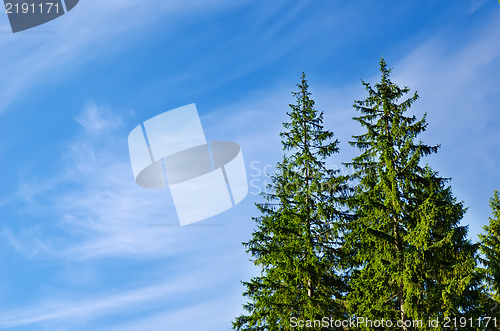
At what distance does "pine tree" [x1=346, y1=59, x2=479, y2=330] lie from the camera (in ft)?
55.2

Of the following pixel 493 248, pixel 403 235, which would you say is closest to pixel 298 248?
pixel 403 235

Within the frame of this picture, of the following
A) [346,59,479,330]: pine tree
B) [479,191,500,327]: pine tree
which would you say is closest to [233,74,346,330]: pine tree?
[346,59,479,330]: pine tree

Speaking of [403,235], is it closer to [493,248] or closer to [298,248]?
[298,248]

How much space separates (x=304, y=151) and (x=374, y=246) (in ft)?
19.1

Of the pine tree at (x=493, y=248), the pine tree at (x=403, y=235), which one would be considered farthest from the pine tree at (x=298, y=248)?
the pine tree at (x=493, y=248)

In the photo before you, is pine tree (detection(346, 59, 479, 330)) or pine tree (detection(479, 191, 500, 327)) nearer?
pine tree (detection(346, 59, 479, 330))

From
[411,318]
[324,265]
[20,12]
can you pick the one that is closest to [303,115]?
[324,265]

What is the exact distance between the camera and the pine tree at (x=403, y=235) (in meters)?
16.8

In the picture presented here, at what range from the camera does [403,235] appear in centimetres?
1797

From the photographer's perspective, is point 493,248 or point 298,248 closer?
point 298,248

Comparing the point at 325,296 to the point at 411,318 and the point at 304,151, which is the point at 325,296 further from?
the point at 304,151

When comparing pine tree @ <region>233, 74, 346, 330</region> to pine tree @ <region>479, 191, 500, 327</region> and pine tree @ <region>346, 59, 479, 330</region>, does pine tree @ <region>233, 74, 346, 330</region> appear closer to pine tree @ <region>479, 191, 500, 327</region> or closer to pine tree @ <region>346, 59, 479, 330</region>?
pine tree @ <region>346, 59, 479, 330</region>

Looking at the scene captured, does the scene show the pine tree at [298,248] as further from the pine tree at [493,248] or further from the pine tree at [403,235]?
the pine tree at [493,248]

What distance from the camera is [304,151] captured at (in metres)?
22.5
